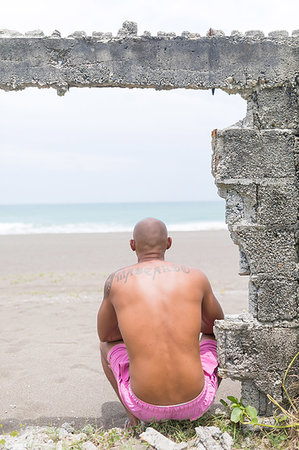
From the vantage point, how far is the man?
306 cm

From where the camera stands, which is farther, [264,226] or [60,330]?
[60,330]

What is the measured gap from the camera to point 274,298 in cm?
327

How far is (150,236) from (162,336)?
2.46ft

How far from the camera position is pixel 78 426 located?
3721mm

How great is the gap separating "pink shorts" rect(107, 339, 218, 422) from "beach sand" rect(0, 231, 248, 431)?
2.24ft

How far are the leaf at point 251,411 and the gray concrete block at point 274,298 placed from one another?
63 cm

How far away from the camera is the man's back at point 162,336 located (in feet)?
10.0

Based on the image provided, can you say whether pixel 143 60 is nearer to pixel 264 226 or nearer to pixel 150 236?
pixel 150 236

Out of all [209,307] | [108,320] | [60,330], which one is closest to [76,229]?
[60,330]

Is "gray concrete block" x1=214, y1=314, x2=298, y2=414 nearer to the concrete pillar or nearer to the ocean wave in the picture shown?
the concrete pillar

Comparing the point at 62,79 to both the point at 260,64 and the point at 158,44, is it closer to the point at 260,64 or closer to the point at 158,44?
the point at 158,44

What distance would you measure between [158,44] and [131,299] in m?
1.85

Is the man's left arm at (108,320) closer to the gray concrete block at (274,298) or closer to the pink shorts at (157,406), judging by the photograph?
the pink shorts at (157,406)

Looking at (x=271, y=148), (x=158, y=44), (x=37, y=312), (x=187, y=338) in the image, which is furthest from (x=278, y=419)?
(x=37, y=312)
